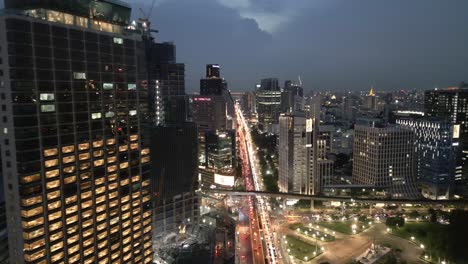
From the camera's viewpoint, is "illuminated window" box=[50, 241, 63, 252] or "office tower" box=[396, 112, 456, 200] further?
"office tower" box=[396, 112, 456, 200]

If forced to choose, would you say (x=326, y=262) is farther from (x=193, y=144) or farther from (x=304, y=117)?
(x=304, y=117)

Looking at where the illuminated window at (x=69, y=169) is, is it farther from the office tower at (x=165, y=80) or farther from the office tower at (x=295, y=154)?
the office tower at (x=165, y=80)

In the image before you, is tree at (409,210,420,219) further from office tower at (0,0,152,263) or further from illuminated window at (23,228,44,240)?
illuminated window at (23,228,44,240)

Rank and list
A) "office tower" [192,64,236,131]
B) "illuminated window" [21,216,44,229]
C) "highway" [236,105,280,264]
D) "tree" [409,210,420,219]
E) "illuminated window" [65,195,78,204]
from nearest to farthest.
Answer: "illuminated window" [21,216,44,229], "illuminated window" [65,195,78,204], "highway" [236,105,280,264], "tree" [409,210,420,219], "office tower" [192,64,236,131]

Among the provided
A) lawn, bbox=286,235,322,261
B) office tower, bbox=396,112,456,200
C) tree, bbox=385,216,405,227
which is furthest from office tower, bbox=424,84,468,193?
lawn, bbox=286,235,322,261

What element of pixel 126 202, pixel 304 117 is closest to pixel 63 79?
pixel 126 202

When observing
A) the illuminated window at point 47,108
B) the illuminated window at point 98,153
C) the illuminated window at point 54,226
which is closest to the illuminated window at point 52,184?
the illuminated window at point 54,226

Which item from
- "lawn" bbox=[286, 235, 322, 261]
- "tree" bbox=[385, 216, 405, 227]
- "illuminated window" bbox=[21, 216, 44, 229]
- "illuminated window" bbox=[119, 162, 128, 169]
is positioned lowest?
"lawn" bbox=[286, 235, 322, 261]
